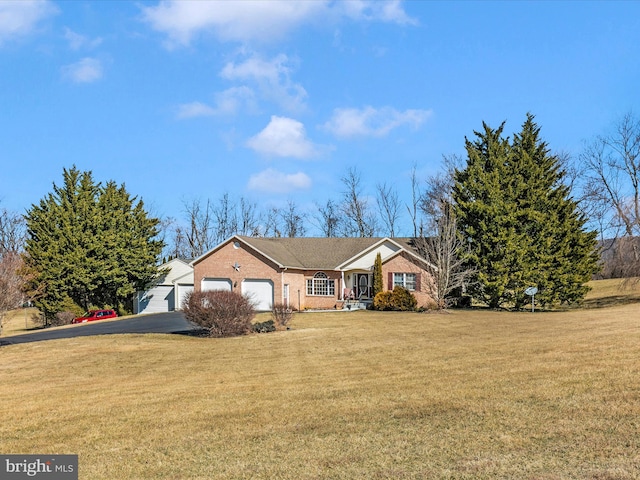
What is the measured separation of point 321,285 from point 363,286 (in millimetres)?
3051

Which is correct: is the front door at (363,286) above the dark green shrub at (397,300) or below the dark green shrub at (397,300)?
above

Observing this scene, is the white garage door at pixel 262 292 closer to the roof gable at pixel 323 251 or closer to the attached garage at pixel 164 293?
the roof gable at pixel 323 251

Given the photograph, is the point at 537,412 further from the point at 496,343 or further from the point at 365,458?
the point at 496,343

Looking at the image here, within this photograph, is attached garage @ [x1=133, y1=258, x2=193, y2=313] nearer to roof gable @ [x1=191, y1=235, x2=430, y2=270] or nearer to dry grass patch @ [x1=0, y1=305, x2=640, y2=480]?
roof gable @ [x1=191, y1=235, x2=430, y2=270]

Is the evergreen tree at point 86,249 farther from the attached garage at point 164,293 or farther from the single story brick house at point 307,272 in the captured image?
the single story brick house at point 307,272

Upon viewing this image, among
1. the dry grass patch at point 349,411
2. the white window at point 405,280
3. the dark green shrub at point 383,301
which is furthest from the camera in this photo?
the white window at point 405,280

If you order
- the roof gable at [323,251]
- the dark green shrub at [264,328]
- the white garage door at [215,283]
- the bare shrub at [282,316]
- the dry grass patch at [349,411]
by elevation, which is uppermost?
the roof gable at [323,251]

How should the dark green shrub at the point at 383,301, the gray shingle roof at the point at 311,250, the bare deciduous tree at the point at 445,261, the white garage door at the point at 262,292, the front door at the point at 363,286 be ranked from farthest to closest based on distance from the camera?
the front door at the point at 363,286
the gray shingle roof at the point at 311,250
the white garage door at the point at 262,292
the dark green shrub at the point at 383,301
the bare deciduous tree at the point at 445,261

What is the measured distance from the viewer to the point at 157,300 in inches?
1794

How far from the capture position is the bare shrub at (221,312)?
22.2m

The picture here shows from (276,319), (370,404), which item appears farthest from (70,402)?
(276,319)

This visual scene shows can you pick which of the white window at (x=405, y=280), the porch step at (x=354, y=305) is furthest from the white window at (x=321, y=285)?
the white window at (x=405, y=280)

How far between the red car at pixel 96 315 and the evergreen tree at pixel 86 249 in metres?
2.13

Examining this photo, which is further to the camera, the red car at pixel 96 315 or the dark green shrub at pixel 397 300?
the red car at pixel 96 315
